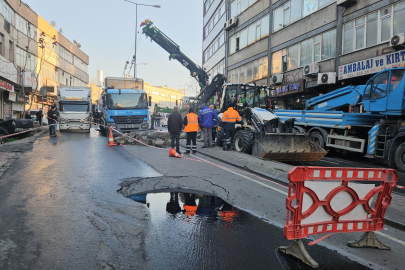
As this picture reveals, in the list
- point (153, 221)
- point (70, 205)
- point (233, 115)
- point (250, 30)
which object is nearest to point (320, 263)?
point (153, 221)

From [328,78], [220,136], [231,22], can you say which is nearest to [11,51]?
[231,22]

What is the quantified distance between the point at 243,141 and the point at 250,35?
1922cm

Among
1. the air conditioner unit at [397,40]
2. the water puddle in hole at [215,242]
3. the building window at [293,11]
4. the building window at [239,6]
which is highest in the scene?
the building window at [239,6]

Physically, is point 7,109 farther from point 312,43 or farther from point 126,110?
point 312,43

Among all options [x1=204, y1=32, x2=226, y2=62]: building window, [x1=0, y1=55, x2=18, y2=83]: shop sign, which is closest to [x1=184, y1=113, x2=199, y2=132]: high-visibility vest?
[x1=0, y1=55, x2=18, y2=83]: shop sign

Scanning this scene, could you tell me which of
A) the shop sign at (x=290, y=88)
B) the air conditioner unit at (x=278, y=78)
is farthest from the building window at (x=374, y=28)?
the air conditioner unit at (x=278, y=78)

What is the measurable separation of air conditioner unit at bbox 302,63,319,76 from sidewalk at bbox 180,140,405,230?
990 centimetres

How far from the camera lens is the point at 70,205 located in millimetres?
5234

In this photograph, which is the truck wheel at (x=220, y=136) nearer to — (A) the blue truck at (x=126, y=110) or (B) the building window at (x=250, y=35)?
(A) the blue truck at (x=126, y=110)

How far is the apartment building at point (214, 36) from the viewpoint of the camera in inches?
1426

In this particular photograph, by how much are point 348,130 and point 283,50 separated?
42.9 feet

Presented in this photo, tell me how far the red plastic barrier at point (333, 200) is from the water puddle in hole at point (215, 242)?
329 millimetres

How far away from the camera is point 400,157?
9742mm

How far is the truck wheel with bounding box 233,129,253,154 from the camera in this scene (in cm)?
1206
